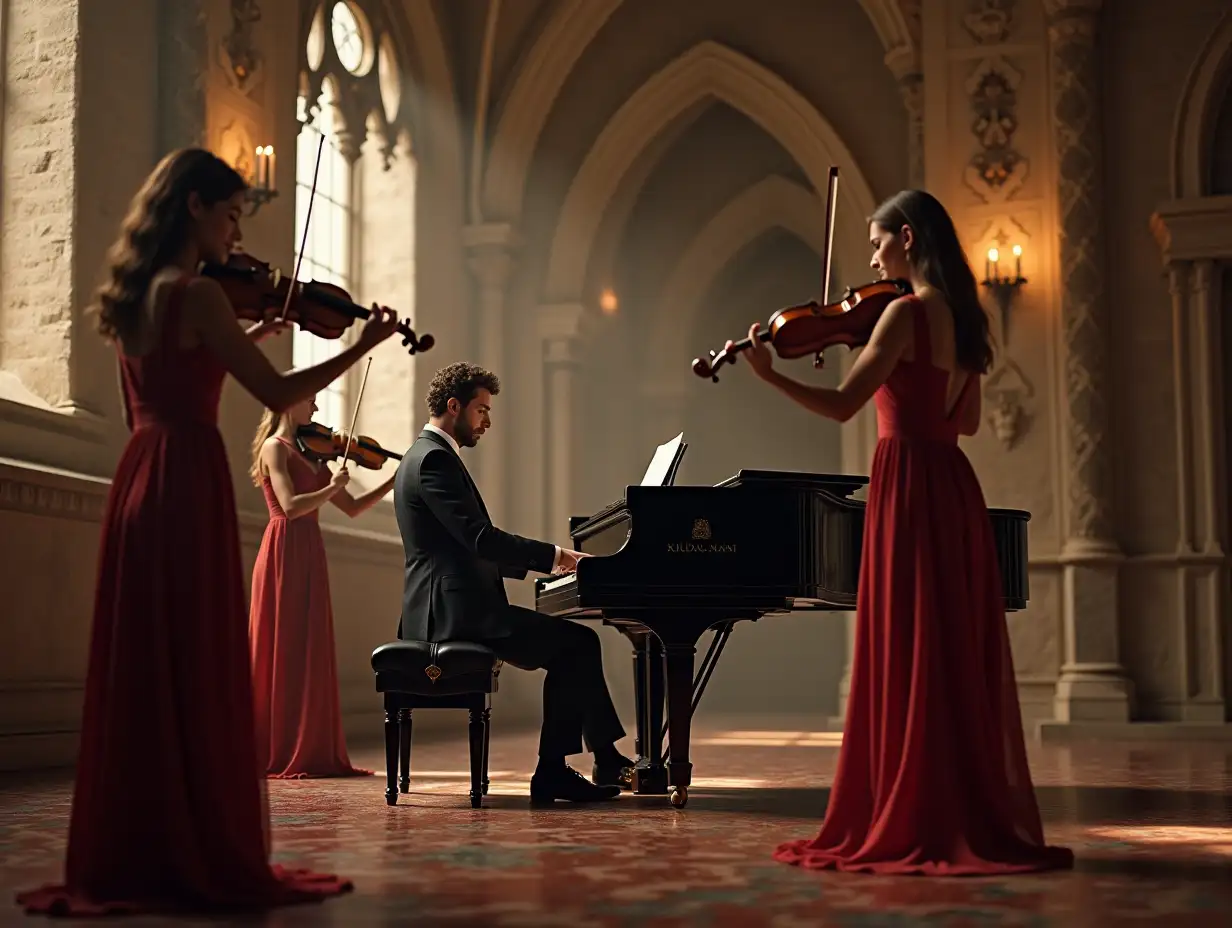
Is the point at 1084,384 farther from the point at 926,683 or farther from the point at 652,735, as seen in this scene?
the point at 926,683

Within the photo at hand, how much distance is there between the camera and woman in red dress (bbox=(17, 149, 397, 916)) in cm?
336

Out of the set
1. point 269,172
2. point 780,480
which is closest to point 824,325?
point 780,480

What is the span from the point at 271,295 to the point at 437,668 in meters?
2.11

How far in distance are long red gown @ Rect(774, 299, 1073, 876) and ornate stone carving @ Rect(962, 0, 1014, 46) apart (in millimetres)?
7051

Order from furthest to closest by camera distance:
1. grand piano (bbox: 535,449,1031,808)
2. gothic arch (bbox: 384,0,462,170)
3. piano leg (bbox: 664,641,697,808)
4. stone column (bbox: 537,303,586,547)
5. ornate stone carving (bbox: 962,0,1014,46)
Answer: stone column (bbox: 537,303,586,547)
gothic arch (bbox: 384,0,462,170)
ornate stone carving (bbox: 962,0,1014,46)
piano leg (bbox: 664,641,697,808)
grand piano (bbox: 535,449,1031,808)

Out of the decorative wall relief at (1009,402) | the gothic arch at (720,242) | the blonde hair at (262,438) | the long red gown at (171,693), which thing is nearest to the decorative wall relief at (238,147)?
the blonde hair at (262,438)

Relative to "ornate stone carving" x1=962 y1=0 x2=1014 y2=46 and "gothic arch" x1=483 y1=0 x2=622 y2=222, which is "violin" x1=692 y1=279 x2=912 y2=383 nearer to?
"ornate stone carving" x1=962 y1=0 x2=1014 y2=46

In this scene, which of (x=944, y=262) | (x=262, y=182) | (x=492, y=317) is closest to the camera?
(x=944, y=262)

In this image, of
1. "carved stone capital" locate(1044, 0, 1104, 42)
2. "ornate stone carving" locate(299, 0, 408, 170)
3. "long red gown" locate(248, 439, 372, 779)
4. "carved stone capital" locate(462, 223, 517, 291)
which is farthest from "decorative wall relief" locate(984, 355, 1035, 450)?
"long red gown" locate(248, 439, 372, 779)

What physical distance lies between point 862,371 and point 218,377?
1.52 metres

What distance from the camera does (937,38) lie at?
10.6 m

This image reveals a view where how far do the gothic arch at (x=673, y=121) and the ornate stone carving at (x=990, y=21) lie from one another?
6.24ft

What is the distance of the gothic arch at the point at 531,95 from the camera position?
40.8 ft

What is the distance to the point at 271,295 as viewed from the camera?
362cm
